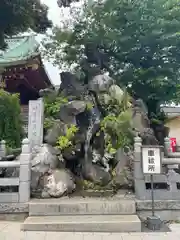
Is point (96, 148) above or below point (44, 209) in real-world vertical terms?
above

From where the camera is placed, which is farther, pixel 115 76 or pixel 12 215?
pixel 115 76

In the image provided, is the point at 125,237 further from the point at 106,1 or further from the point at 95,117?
the point at 106,1

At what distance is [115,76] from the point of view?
37.0 ft

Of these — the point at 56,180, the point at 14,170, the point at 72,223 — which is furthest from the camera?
the point at 14,170

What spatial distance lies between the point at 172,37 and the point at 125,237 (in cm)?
872

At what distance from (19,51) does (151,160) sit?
1081 cm

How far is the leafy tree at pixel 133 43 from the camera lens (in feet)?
34.3

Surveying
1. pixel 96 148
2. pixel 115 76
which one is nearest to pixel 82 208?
pixel 96 148

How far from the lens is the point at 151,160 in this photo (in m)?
4.82

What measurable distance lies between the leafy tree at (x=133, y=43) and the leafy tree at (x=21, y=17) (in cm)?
250

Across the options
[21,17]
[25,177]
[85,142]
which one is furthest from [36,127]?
[21,17]

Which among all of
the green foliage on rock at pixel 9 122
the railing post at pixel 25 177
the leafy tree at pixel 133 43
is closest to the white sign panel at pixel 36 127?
the railing post at pixel 25 177

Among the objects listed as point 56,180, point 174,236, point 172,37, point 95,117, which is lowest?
point 174,236

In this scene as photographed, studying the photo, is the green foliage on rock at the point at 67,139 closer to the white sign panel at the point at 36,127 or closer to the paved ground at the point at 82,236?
the white sign panel at the point at 36,127
